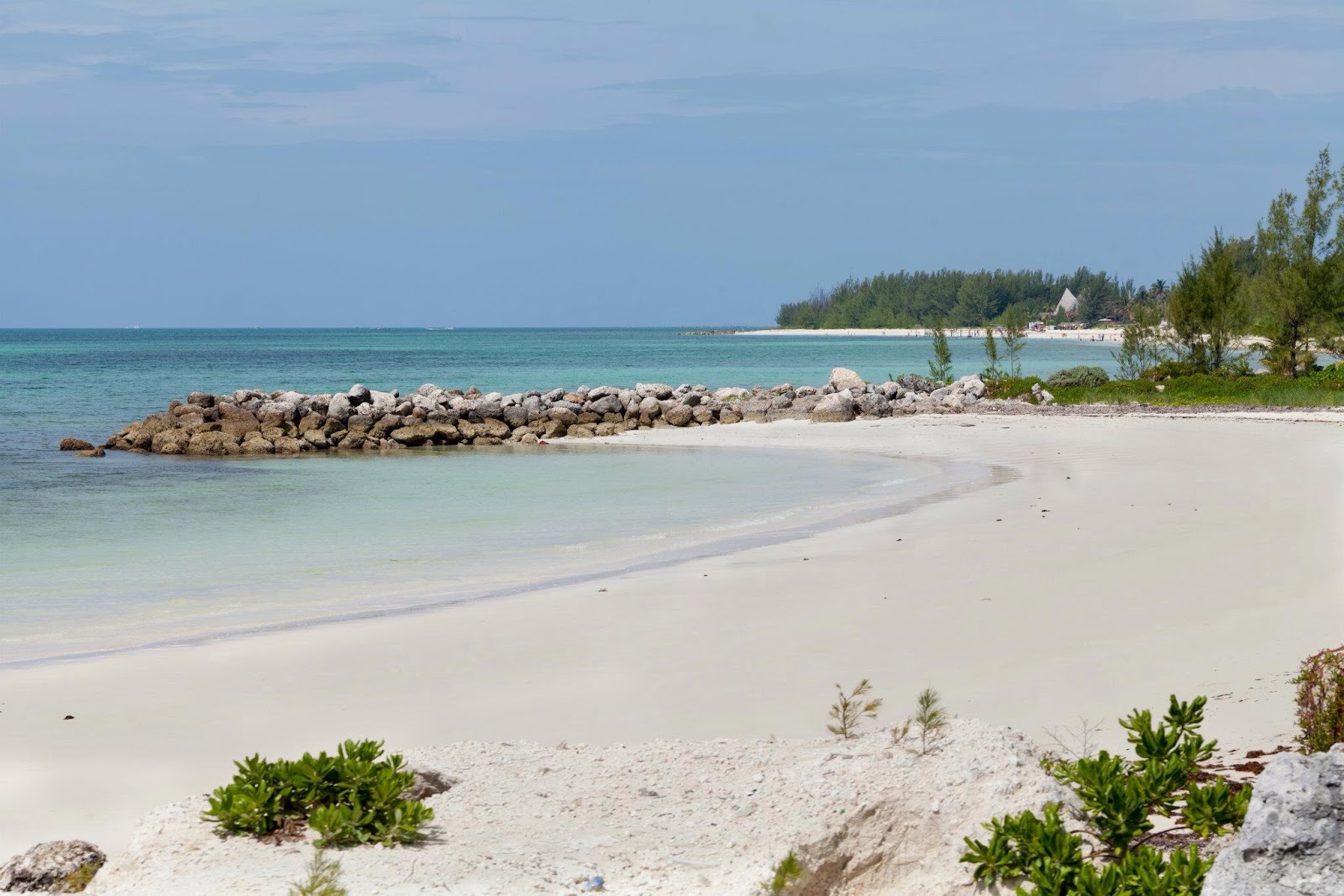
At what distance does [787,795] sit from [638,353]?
8989 cm

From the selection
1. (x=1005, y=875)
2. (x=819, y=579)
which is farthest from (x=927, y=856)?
(x=819, y=579)

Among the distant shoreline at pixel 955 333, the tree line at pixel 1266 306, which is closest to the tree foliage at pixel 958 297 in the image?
the distant shoreline at pixel 955 333

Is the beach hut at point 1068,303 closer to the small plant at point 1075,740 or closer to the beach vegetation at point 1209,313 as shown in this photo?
the beach vegetation at point 1209,313

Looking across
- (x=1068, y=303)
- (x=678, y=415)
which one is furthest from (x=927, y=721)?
(x=1068, y=303)

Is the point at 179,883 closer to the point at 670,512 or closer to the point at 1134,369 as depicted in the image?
the point at 670,512

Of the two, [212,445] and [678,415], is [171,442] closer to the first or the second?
[212,445]

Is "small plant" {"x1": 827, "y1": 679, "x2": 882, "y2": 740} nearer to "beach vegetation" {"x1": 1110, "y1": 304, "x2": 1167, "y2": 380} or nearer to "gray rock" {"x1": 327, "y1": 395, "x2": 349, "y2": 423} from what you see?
"gray rock" {"x1": 327, "y1": 395, "x2": 349, "y2": 423}

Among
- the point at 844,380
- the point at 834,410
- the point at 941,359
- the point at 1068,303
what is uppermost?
the point at 1068,303

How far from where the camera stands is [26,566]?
1223 centimetres

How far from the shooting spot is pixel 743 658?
7.57m

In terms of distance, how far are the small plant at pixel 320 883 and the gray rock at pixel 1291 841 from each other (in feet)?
7.42

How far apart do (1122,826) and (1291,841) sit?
3.10ft

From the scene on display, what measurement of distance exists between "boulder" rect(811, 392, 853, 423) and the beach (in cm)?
1743

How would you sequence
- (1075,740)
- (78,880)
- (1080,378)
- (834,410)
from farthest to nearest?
(1080,378)
(834,410)
(1075,740)
(78,880)
